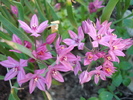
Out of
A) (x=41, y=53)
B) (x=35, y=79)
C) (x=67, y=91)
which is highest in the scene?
(x=41, y=53)

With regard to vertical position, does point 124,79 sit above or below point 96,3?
below

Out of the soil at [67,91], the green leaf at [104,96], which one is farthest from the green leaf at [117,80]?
the soil at [67,91]

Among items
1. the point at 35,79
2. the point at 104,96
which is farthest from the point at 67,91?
the point at 35,79

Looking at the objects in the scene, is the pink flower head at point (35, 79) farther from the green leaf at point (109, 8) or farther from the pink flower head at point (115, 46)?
the green leaf at point (109, 8)

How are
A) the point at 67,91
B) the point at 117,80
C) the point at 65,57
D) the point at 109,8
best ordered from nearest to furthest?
the point at 65,57 → the point at 109,8 → the point at 117,80 → the point at 67,91

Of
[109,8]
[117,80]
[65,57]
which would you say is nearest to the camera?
[65,57]

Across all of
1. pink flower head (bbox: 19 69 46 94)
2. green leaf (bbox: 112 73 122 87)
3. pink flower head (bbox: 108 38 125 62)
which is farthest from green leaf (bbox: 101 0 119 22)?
pink flower head (bbox: 19 69 46 94)

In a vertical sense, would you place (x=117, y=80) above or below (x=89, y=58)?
below

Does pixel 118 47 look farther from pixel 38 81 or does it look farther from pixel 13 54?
pixel 13 54

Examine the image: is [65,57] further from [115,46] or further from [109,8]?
[109,8]

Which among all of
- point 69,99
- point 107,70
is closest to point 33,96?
point 69,99

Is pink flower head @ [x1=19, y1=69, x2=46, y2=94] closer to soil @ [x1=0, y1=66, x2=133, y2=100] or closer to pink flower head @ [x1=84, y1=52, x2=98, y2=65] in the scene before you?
pink flower head @ [x1=84, y1=52, x2=98, y2=65]
